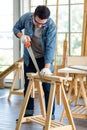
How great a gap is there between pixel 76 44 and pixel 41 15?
2.67 metres

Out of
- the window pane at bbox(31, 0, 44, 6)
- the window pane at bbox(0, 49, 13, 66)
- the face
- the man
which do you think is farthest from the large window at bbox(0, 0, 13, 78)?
the face

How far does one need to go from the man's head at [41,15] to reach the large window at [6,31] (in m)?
2.77

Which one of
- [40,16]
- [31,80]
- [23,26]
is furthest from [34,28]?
[31,80]

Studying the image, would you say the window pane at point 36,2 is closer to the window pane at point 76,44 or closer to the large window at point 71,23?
the large window at point 71,23

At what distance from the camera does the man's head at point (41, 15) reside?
2.56m

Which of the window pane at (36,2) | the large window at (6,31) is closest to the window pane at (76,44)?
the window pane at (36,2)

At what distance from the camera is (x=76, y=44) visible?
5156 mm

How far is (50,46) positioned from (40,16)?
37 cm

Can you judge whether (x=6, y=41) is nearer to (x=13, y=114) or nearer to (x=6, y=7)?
(x=6, y=7)

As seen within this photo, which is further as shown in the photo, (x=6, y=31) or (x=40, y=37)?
(x=6, y=31)

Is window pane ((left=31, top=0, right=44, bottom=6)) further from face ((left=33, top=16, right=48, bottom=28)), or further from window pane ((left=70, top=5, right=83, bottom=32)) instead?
face ((left=33, top=16, right=48, bottom=28))

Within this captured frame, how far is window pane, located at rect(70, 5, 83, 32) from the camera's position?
509cm

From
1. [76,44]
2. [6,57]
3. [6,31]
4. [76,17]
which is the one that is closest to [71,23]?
[76,17]

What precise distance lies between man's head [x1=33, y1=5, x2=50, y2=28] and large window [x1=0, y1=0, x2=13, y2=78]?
277 centimetres
